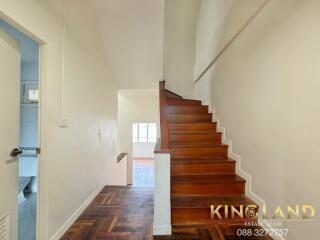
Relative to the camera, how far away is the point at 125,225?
2.31 metres

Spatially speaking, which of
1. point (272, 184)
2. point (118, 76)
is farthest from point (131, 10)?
point (272, 184)

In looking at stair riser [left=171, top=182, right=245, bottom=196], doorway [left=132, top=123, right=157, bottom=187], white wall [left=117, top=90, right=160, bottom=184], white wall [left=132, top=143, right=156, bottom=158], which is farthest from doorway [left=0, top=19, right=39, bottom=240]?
white wall [left=132, top=143, right=156, bottom=158]

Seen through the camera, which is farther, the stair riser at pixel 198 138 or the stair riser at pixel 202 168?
the stair riser at pixel 198 138

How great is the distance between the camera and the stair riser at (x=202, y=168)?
2770 millimetres

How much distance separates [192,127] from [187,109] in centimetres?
55

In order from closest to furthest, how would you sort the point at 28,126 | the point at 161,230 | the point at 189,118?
the point at 161,230
the point at 28,126
the point at 189,118

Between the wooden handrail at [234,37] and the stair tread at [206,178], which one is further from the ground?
the wooden handrail at [234,37]

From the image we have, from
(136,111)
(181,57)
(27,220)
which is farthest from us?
(136,111)

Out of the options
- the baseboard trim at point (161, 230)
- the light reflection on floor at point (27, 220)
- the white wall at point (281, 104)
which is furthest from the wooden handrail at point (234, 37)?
the light reflection on floor at point (27, 220)

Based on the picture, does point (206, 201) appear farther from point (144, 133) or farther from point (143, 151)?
point (143, 151)

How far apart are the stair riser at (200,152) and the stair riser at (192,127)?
1.75 feet

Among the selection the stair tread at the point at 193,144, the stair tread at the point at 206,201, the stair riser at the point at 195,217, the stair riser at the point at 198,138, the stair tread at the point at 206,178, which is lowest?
the stair riser at the point at 195,217

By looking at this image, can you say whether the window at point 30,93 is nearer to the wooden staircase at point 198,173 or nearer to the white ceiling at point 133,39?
the white ceiling at point 133,39

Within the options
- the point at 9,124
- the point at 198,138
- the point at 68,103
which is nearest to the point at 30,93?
the point at 68,103
